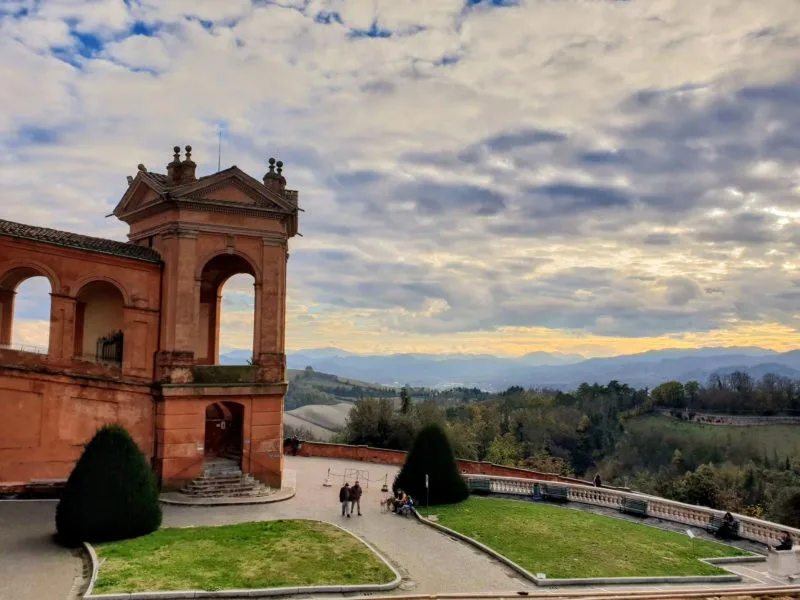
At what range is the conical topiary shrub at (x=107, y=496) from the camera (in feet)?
59.2

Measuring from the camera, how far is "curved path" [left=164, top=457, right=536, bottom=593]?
16.6 metres

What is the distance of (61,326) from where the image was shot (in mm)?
24844

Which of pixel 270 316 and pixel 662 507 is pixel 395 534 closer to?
pixel 662 507

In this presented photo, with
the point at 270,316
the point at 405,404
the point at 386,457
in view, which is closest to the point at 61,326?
the point at 270,316

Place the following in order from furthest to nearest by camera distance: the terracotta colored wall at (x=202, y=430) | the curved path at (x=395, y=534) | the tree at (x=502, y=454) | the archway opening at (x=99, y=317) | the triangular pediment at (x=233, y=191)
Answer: the tree at (x=502, y=454) < the archway opening at (x=99, y=317) < the triangular pediment at (x=233, y=191) < the terracotta colored wall at (x=202, y=430) < the curved path at (x=395, y=534)

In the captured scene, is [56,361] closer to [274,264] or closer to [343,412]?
[274,264]

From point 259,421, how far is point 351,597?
1338cm

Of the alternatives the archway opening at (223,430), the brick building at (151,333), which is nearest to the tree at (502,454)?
the archway opening at (223,430)

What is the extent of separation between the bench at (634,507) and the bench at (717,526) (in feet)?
8.04

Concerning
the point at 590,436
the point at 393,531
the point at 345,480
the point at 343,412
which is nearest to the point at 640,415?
the point at 590,436

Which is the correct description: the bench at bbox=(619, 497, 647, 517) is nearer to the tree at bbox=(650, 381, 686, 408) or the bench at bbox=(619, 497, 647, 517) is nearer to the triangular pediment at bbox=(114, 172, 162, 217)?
the triangular pediment at bbox=(114, 172, 162, 217)

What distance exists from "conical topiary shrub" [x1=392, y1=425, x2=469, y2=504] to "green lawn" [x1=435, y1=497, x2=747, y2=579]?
57 cm

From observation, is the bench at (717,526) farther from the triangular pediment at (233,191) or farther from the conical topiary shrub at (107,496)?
the triangular pediment at (233,191)

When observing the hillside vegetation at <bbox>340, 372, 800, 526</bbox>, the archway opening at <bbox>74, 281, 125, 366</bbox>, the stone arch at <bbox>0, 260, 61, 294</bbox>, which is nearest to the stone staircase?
the archway opening at <bbox>74, 281, 125, 366</bbox>
